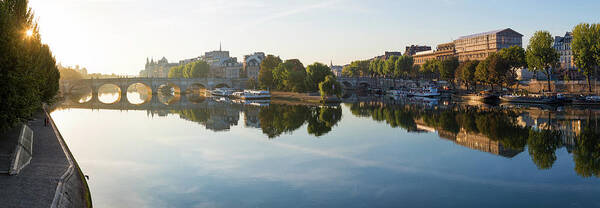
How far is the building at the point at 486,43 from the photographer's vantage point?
448 ft

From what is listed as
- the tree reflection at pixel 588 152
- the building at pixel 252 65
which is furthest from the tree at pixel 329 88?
the building at pixel 252 65

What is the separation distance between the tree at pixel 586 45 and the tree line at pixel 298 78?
35.5 m

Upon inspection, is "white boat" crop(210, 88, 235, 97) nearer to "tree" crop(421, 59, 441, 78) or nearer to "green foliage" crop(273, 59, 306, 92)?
"green foliage" crop(273, 59, 306, 92)

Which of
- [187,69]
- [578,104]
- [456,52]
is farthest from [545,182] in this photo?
[187,69]

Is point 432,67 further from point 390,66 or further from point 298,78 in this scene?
point 298,78

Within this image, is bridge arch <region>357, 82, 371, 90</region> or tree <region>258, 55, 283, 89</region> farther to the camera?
bridge arch <region>357, 82, 371, 90</region>

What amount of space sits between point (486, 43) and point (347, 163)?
12473cm

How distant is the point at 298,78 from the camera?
9688cm

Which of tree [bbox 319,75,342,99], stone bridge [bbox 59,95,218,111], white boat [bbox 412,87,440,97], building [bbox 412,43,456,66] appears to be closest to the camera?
stone bridge [bbox 59,95,218,111]

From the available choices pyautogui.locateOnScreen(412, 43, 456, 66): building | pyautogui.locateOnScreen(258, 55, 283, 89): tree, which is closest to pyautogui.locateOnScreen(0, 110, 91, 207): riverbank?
pyautogui.locateOnScreen(258, 55, 283, 89): tree

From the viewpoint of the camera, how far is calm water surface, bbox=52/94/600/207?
21.1 metres

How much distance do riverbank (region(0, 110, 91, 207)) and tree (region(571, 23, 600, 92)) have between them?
68746 mm

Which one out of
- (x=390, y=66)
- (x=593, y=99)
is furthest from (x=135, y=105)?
(x=390, y=66)

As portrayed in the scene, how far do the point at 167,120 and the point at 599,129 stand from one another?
42.6m
